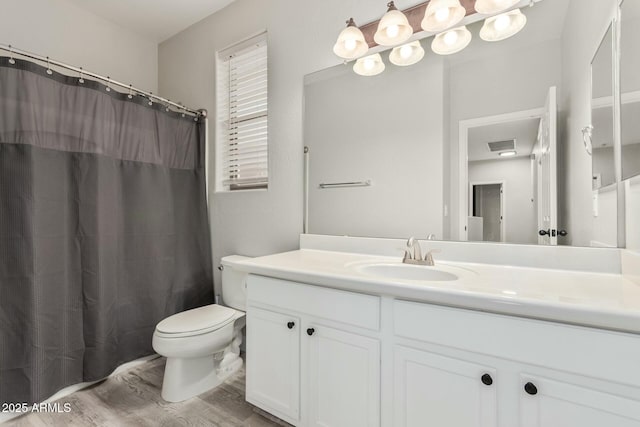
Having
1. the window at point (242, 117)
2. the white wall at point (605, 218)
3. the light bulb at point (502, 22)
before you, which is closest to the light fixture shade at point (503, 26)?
the light bulb at point (502, 22)

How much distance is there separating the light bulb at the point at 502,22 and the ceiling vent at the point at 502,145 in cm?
51

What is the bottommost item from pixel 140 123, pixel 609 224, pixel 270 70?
pixel 609 224

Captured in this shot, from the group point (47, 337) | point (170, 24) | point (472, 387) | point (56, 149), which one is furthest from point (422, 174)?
point (170, 24)

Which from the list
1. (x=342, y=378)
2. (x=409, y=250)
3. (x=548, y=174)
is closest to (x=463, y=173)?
(x=548, y=174)

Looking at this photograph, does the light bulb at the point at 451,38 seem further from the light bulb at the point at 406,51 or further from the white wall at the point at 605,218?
the white wall at the point at 605,218

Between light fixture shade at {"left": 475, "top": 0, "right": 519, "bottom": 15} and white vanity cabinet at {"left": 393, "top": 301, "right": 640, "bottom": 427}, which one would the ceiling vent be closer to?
light fixture shade at {"left": 475, "top": 0, "right": 519, "bottom": 15}

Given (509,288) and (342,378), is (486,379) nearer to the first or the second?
(509,288)

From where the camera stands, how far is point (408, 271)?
4.42ft

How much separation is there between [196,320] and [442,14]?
2.07m

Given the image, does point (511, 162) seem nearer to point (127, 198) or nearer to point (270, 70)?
point (270, 70)

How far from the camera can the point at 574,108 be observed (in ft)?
3.93

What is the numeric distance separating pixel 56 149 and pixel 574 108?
99.8 inches

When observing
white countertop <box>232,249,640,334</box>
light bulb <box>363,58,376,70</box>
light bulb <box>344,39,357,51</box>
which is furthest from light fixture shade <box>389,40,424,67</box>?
white countertop <box>232,249,640,334</box>

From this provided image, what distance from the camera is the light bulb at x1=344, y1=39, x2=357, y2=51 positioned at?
1563 millimetres
